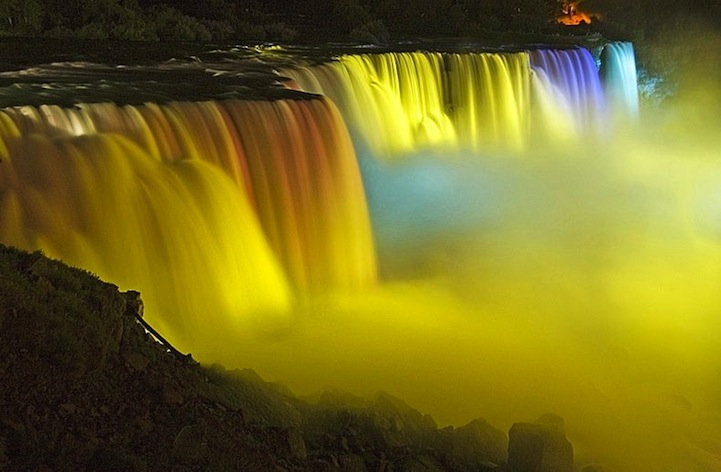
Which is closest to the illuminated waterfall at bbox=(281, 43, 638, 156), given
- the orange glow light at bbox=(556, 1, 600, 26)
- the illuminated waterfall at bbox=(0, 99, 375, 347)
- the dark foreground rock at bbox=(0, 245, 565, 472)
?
the illuminated waterfall at bbox=(0, 99, 375, 347)

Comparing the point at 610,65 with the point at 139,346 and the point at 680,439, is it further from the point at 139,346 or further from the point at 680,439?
the point at 139,346

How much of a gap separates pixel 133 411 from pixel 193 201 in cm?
359

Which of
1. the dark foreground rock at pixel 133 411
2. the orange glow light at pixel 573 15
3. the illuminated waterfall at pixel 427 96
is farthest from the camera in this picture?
the orange glow light at pixel 573 15

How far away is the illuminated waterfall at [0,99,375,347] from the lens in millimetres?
5879

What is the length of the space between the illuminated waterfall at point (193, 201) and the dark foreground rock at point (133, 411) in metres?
2.08

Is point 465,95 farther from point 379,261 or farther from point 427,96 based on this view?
point 379,261

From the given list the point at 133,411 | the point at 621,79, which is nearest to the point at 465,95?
the point at 621,79

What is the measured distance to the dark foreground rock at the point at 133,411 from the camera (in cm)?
273

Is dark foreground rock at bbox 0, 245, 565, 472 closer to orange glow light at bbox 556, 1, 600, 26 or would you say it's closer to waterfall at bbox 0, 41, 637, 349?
waterfall at bbox 0, 41, 637, 349

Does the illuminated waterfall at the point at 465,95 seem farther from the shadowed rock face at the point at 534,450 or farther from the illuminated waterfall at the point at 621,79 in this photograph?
the shadowed rock face at the point at 534,450

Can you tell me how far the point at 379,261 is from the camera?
336 inches

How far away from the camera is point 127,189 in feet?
20.3

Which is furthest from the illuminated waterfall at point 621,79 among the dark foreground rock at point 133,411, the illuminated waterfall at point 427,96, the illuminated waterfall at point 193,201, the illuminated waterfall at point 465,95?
the dark foreground rock at point 133,411

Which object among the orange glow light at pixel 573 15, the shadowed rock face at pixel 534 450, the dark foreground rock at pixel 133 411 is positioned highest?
the orange glow light at pixel 573 15
